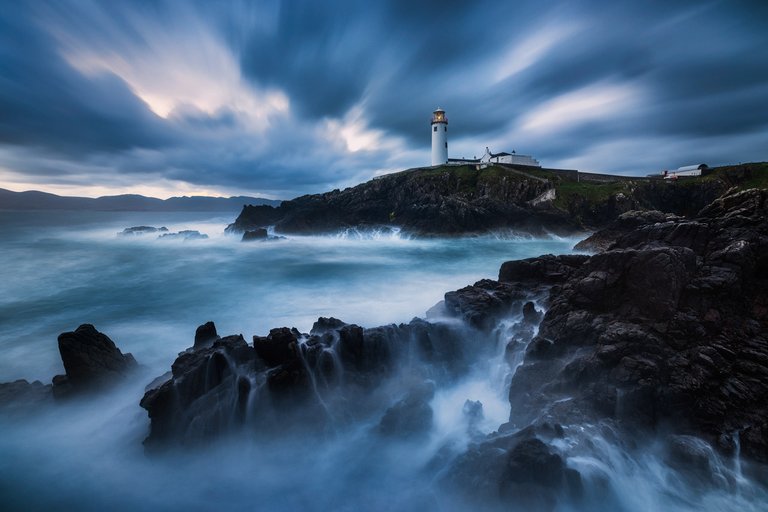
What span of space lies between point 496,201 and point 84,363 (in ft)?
166

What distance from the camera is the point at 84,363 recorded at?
11.3 meters

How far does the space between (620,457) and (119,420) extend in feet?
44.2

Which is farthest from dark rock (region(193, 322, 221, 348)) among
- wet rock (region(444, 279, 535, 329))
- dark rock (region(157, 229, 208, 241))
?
dark rock (region(157, 229, 208, 241))

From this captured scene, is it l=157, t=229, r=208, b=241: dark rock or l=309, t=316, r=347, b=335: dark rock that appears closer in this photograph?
l=309, t=316, r=347, b=335: dark rock

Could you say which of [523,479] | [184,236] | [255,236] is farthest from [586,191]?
[184,236]

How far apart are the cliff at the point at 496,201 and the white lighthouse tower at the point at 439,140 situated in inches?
426

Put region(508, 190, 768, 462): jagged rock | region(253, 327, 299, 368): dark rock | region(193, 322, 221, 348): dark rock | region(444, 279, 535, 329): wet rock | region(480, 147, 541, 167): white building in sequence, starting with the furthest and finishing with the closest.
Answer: region(480, 147, 541, 167): white building, region(444, 279, 535, 329): wet rock, region(193, 322, 221, 348): dark rock, region(253, 327, 299, 368): dark rock, region(508, 190, 768, 462): jagged rock

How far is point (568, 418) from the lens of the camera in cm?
893

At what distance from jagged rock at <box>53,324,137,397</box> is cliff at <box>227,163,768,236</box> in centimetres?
4136

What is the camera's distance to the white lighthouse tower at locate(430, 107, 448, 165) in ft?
246

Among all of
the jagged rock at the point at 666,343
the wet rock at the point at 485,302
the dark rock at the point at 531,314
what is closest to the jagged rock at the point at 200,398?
the jagged rock at the point at 666,343

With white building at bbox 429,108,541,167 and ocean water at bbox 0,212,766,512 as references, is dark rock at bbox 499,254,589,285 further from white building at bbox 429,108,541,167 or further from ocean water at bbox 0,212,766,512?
white building at bbox 429,108,541,167

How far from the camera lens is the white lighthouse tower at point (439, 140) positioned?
7494 centimetres

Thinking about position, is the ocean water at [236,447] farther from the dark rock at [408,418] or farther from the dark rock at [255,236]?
the dark rock at [255,236]
